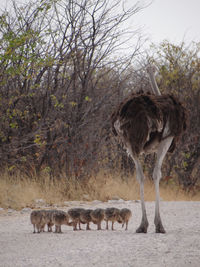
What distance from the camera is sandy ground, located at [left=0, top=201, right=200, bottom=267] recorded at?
15.2 ft

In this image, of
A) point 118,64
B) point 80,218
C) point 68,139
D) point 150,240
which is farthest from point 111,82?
point 150,240

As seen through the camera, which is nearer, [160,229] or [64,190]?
[160,229]

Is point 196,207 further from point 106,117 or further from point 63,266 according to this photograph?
point 63,266

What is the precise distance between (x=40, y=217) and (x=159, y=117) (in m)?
2.35

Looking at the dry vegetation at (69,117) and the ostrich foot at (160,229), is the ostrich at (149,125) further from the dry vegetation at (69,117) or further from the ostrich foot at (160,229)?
the dry vegetation at (69,117)

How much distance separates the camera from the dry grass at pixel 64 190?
10234 mm

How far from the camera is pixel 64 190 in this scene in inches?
446

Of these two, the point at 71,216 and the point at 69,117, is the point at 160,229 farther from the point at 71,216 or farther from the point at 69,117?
the point at 69,117

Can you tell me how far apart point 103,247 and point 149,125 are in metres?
1.82

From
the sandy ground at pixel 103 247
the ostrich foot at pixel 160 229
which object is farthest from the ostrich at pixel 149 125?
the sandy ground at pixel 103 247

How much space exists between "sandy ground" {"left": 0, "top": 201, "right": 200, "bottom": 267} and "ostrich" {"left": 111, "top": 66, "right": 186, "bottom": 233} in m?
0.60

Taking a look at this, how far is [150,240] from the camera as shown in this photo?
19.0ft

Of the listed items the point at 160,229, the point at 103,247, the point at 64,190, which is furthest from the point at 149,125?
the point at 64,190

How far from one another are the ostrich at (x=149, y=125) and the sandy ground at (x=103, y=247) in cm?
60
